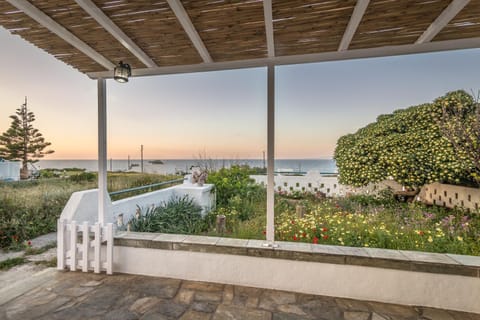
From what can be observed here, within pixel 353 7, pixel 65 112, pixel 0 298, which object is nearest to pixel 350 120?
pixel 353 7

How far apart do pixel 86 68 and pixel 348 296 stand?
3.64 meters

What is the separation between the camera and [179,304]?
6.10 ft

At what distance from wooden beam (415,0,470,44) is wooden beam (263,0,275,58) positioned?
48.9 inches

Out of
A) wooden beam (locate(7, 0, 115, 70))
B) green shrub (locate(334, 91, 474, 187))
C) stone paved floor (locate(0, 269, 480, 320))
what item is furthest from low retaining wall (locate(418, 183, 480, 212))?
wooden beam (locate(7, 0, 115, 70))

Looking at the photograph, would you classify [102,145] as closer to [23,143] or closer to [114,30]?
[114,30]

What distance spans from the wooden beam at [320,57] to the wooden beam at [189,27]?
179 millimetres

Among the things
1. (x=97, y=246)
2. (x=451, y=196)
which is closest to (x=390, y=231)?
(x=451, y=196)

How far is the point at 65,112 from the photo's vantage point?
5328mm

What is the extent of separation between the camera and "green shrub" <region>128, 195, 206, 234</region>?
3.11 meters

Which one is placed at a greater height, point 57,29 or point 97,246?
point 57,29

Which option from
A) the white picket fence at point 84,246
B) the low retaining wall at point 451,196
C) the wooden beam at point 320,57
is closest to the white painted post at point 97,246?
the white picket fence at point 84,246

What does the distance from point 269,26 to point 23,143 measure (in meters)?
9.13

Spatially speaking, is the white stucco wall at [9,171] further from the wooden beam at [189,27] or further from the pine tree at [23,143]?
the wooden beam at [189,27]

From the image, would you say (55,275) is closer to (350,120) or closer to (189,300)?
(189,300)
